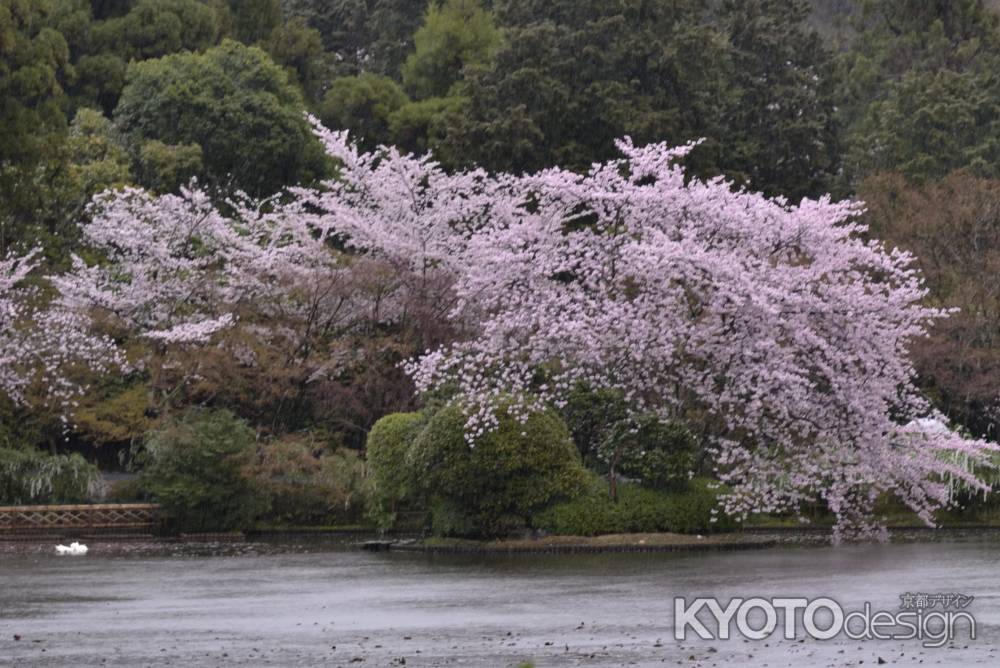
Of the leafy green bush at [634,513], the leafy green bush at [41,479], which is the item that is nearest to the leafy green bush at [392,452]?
the leafy green bush at [634,513]

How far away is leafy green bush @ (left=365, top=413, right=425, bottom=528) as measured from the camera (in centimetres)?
3216

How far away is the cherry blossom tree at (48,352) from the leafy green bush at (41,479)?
1.11m

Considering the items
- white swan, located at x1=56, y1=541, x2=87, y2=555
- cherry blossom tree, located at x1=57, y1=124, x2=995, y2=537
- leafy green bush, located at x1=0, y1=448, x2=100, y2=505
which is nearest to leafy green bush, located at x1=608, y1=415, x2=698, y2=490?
cherry blossom tree, located at x1=57, y1=124, x2=995, y2=537

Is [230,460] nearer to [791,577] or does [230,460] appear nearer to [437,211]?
[437,211]

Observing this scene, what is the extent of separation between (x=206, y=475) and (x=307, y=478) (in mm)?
2040

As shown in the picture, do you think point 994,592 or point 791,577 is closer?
point 994,592

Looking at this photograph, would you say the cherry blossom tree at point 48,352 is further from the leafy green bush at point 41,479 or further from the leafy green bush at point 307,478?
the leafy green bush at point 307,478

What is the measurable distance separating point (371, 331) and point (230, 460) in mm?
6094

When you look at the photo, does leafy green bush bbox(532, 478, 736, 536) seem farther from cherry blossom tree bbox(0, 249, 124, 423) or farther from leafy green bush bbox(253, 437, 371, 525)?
cherry blossom tree bbox(0, 249, 124, 423)

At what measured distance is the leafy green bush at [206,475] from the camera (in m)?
35.2

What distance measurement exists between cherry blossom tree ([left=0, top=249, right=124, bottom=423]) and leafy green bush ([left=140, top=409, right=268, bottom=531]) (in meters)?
3.25

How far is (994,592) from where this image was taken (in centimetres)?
2095

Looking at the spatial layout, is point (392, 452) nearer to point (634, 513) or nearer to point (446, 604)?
point (634, 513)

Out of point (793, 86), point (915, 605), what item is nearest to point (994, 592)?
point (915, 605)
